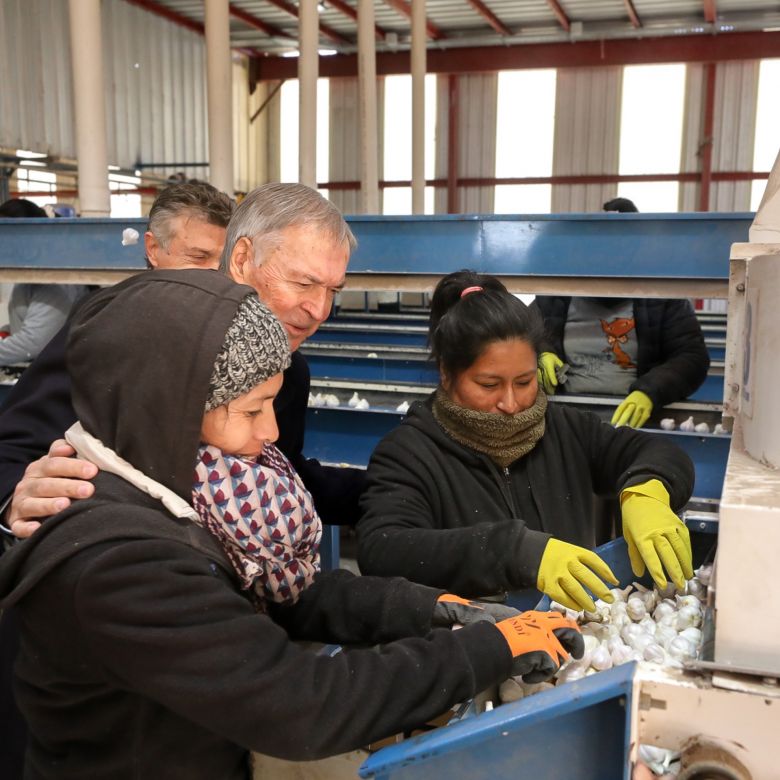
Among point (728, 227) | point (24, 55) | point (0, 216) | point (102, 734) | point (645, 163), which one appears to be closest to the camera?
point (102, 734)

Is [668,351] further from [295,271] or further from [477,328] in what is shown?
[295,271]

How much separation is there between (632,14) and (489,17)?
1820 mm

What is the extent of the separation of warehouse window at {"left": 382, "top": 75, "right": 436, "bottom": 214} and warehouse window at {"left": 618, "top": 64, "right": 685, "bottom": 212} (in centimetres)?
271

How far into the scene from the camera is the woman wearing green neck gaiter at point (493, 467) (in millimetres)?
1292

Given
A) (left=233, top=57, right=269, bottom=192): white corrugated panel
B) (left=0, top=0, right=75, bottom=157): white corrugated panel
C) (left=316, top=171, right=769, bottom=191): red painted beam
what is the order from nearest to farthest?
(left=0, top=0, right=75, bottom=157): white corrugated panel
(left=316, top=171, right=769, bottom=191): red painted beam
(left=233, top=57, right=269, bottom=192): white corrugated panel

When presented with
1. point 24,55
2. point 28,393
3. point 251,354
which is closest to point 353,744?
point 251,354

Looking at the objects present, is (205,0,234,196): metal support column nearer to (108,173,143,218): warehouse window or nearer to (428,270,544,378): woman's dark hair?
(428,270,544,378): woman's dark hair

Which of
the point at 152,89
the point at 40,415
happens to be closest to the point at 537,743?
the point at 40,415

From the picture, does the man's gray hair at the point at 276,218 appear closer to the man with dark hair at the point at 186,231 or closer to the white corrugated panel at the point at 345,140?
the man with dark hair at the point at 186,231

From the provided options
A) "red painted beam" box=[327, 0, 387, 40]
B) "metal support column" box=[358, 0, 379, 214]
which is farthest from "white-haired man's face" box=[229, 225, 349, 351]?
"red painted beam" box=[327, 0, 387, 40]

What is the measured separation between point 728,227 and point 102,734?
2.16 metres

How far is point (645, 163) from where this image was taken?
11.1 m

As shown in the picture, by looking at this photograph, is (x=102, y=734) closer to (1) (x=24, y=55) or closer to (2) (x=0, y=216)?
(2) (x=0, y=216)

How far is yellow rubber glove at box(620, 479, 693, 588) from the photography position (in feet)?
3.95
